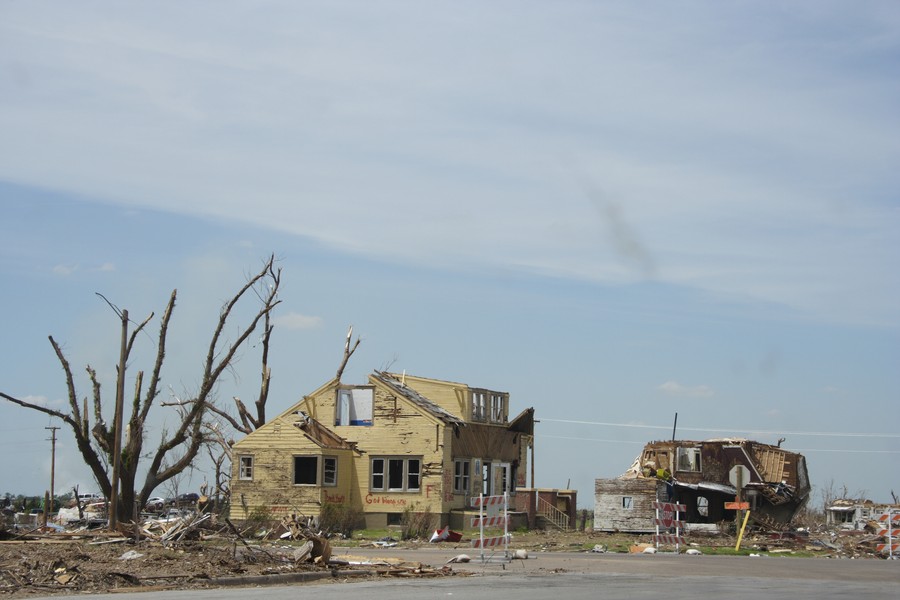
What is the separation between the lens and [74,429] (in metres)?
44.3

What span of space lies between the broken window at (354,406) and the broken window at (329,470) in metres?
2.06

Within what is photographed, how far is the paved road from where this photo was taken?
55.1 feet

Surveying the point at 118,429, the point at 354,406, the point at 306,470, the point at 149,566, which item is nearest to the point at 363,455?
the point at 354,406

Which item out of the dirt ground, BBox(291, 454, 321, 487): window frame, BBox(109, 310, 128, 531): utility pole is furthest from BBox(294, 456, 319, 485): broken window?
the dirt ground

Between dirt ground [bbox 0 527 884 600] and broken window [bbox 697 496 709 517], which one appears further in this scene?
broken window [bbox 697 496 709 517]

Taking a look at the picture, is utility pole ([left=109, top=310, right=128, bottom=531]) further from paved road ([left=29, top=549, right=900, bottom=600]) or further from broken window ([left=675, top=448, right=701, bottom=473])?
broken window ([left=675, top=448, right=701, bottom=473])

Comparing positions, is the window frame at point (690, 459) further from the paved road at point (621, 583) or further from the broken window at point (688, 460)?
the paved road at point (621, 583)

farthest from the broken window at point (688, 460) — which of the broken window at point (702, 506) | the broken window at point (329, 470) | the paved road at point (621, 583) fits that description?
the paved road at point (621, 583)

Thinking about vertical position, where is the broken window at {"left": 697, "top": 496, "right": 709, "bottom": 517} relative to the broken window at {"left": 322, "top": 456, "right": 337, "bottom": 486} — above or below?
below

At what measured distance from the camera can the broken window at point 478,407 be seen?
4869cm

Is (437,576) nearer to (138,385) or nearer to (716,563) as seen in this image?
(716,563)

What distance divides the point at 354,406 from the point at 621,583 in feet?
94.0

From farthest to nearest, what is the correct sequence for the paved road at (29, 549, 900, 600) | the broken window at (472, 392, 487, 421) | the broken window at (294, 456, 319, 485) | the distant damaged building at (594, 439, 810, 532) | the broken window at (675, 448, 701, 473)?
the broken window at (472, 392, 487, 421)
the broken window at (675, 448, 701, 473)
the broken window at (294, 456, 319, 485)
the distant damaged building at (594, 439, 810, 532)
the paved road at (29, 549, 900, 600)

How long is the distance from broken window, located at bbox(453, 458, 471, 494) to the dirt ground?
752 inches
